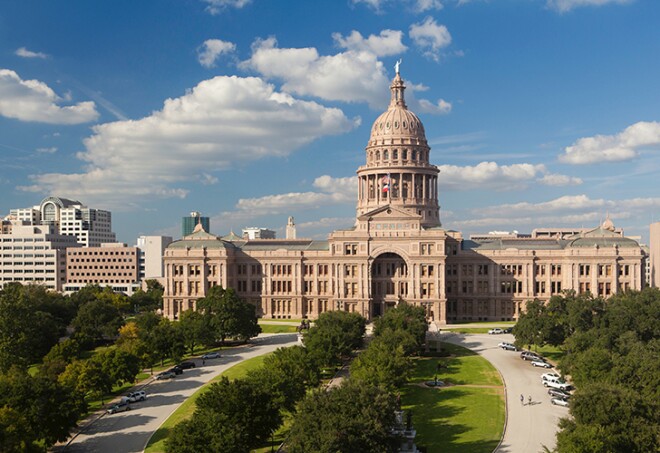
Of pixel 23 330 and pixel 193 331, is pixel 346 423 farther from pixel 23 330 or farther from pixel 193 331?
pixel 23 330

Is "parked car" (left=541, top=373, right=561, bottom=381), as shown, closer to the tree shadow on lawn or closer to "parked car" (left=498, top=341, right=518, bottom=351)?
the tree shadow on lawn

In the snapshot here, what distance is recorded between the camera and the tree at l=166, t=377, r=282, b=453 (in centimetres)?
4759

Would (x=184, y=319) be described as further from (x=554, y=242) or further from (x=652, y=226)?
(x=652, y=226)

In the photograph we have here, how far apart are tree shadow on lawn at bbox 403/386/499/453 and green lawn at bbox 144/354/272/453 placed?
2445 cm

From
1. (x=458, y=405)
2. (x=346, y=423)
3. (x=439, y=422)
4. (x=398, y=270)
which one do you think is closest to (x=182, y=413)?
(x=439, y=422)

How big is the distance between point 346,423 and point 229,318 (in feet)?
199

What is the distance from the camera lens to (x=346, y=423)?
4709 centimetres

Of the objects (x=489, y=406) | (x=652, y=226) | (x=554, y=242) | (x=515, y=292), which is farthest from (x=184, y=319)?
(x=652, y=226)

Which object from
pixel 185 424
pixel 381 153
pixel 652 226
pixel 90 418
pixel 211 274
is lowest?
pixel 90 418

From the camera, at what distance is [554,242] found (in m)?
139

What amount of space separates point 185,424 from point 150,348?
43394 millimetres

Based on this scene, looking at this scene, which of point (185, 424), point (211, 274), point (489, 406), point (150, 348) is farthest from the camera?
point (211, 274)

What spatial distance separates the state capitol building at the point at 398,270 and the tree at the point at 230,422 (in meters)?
74.8

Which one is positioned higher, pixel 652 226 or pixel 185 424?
pixel 652 226
